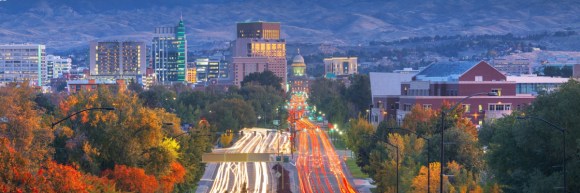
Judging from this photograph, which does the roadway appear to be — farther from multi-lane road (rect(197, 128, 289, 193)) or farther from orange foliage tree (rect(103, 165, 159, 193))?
orange foliage tree (rect(103, 165, 159, 193))

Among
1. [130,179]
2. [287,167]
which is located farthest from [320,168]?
[130,179]

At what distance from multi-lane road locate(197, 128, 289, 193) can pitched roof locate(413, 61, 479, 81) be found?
1664 centimetres

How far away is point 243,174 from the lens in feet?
383

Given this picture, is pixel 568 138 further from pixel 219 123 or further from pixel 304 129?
pixel 304 129

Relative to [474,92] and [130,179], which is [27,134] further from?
[474,92]

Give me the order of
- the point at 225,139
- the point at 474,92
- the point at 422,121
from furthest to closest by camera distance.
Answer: the point at 225,139 < the point at 474,92 < the point at 422,121

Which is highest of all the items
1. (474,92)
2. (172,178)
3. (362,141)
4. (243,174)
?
(474,92)

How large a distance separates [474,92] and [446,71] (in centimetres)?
882

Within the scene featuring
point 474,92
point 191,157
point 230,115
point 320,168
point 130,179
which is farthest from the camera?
point 230,115

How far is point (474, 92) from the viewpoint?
136 meters

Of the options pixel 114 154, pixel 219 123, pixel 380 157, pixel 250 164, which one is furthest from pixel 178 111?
pixel 114 154

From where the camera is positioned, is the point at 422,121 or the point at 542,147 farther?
the point at 422,121

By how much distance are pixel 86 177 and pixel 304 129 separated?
130 metres

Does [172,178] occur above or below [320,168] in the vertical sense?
above
